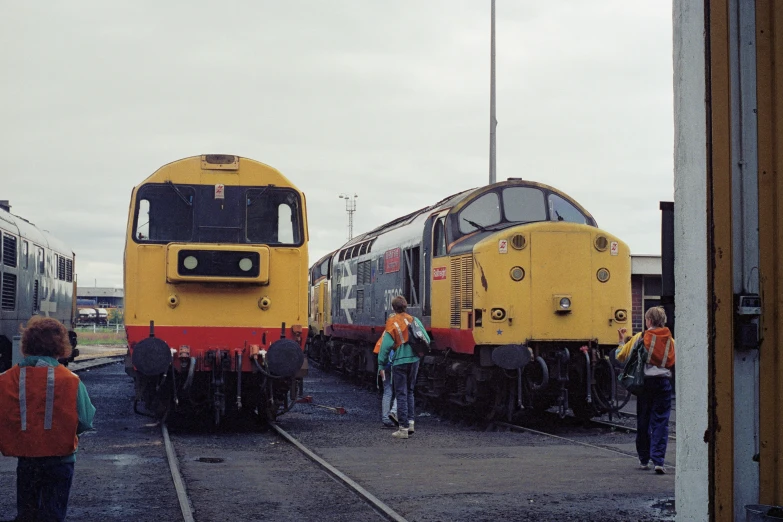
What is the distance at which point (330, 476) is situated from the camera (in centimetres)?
912

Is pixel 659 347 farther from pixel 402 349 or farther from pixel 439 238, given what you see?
pixel 439 238

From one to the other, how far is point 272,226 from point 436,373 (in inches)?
154

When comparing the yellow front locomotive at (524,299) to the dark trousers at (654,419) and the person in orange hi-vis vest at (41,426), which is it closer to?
the dark trousers at (654,419)

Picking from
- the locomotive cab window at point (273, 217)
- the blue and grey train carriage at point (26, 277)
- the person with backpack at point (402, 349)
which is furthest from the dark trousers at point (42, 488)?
the blue and grey train carriage at point (26, 277)

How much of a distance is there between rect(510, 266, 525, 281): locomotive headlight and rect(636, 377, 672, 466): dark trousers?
3.55 metres

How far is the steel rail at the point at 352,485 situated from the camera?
7255 mm

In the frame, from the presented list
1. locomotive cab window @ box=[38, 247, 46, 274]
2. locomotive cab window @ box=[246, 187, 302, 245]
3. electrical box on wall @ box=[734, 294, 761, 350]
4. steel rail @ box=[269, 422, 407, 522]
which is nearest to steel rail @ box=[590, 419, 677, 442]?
steel rail @ box=[269, 422, 407, 522]

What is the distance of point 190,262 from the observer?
39.7 ft

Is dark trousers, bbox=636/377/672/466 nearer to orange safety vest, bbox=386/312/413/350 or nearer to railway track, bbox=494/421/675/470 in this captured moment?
railway track, bbox=494/421/675/470

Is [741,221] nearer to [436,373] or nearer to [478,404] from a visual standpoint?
[478,404]

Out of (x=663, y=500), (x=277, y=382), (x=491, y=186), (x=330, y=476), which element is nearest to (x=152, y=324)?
(x=277, y=382)

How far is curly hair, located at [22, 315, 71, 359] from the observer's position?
Answer: 17.6ft

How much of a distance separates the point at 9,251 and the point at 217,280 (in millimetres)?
7825

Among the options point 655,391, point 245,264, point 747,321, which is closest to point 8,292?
point 245,264
